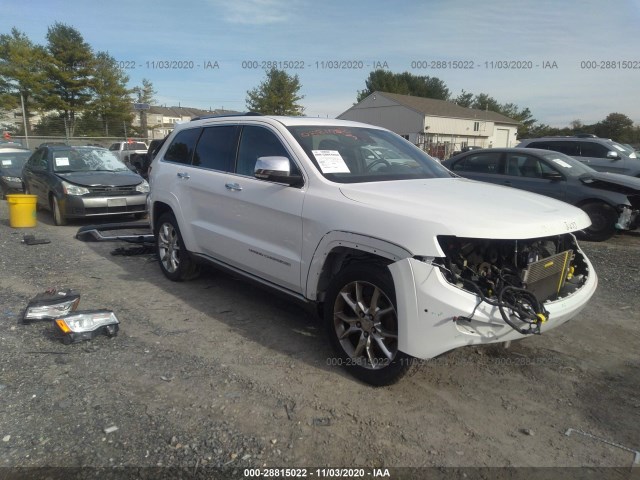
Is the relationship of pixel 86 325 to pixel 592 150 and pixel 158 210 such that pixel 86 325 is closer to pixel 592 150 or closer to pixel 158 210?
pixel 158 210

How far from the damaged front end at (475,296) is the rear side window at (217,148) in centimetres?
240

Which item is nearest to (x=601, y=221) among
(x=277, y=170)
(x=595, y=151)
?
(x=595, y=151)

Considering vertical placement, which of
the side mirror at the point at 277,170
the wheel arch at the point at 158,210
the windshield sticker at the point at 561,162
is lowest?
the wheel arch at the point at 158,210

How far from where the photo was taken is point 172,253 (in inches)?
221

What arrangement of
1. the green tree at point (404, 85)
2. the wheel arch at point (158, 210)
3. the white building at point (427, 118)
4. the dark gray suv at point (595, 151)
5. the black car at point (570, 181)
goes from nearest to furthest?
the wheel arch at point (158, 210), the black car at point (570, 181), the dark gray suv at point (595, 151), the white building at point (427, 118), the green tree at point (404, 85)

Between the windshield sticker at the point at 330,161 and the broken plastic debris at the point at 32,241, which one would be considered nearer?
the windshield sticker at the point at 330,161

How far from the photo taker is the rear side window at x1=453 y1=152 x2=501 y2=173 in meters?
9.51

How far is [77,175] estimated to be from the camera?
9.27m

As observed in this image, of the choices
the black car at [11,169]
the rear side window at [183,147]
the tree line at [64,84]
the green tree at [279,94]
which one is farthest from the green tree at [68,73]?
the rear side window at [183,147]

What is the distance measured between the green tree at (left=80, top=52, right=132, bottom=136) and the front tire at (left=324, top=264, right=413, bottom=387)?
3792 centimetres

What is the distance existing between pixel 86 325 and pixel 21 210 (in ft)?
19.6

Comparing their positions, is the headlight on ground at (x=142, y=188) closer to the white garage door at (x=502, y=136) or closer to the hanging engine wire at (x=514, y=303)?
the hanging engine wire at (x=514, y=303)

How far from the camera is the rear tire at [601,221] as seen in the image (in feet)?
27.1

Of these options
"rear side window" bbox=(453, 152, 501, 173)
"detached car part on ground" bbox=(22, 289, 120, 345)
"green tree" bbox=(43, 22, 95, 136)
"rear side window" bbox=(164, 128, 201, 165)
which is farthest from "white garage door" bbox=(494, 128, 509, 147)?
"detached car part on ground" bbox=(22, 289, 120, 345)
